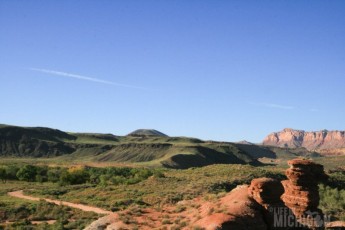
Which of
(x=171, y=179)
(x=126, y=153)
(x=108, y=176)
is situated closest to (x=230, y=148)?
(x=126, y=153)

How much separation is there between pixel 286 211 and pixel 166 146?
14079 centimetres

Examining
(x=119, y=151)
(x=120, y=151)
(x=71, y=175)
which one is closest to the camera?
(x=71, y=175)

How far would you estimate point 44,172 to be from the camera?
90.6m

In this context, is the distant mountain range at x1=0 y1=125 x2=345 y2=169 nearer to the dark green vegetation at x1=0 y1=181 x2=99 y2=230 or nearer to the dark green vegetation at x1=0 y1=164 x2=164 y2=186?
the dark green vegetation at x1=0 y1=164 x2=164 y2=186

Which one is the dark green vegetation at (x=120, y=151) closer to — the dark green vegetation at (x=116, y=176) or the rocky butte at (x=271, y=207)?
the dark green vegetation at (x=116, y=176)

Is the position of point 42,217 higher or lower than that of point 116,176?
lower

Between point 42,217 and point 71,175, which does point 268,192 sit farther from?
point 71,175

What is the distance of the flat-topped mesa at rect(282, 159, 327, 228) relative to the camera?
2214 cm

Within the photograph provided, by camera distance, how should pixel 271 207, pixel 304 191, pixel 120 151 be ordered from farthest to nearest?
1. pixel 120 151
2. pixel 304 191
3. pixel 271 207

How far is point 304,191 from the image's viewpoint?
22453 mm

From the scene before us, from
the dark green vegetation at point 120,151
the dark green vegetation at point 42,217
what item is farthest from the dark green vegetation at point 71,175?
the dark green vegetation at point 120,151

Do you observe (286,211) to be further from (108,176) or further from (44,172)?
(44,172)

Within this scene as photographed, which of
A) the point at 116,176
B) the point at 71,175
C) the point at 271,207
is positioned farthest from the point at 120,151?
the point at 271,207

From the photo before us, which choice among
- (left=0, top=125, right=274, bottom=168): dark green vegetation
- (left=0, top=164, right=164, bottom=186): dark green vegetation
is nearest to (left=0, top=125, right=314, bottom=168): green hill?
(left=0, top=125, right=274, bottom=168): dark green vegetation
